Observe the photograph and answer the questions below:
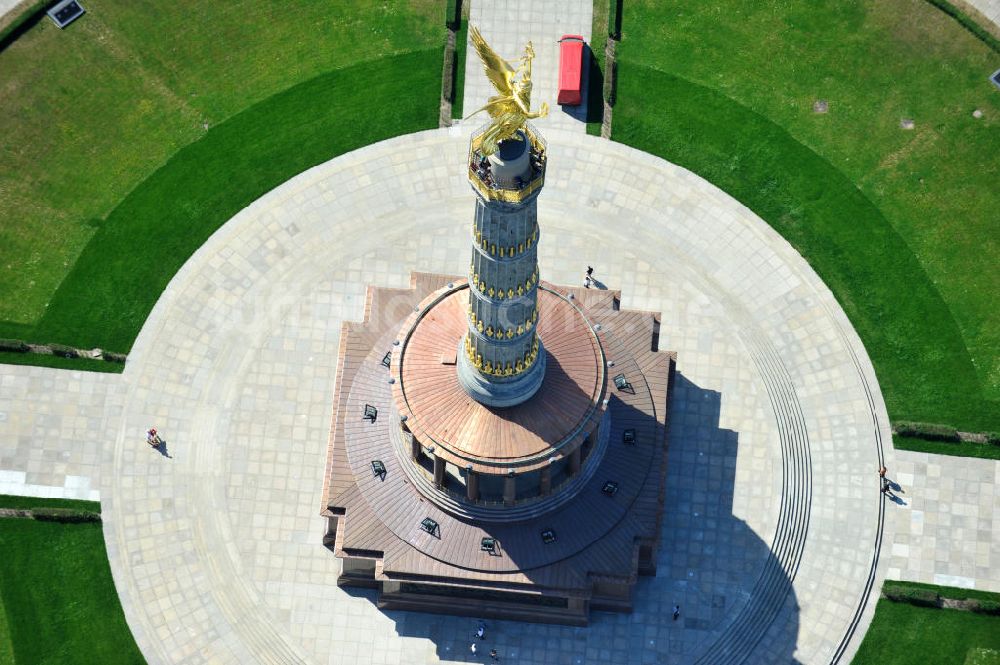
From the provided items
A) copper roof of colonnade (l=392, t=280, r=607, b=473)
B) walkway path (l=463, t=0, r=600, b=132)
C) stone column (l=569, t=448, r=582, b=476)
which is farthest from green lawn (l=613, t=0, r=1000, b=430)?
stone column (l=569, t=448, r=582, b=476)

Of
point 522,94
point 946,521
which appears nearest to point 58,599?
point 522,94

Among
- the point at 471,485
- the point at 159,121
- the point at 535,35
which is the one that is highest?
the point at 535,35

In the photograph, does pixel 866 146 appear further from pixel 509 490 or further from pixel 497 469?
pixel 497 469

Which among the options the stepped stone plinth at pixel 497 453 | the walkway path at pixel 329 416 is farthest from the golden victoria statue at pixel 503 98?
the walkway path at pixel 329 416

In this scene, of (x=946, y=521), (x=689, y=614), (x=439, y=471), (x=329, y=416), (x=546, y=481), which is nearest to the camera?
(x=546, y=481)

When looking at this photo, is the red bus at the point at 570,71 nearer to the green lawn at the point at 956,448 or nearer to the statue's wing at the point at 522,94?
the green lawn at the point at 956,448
